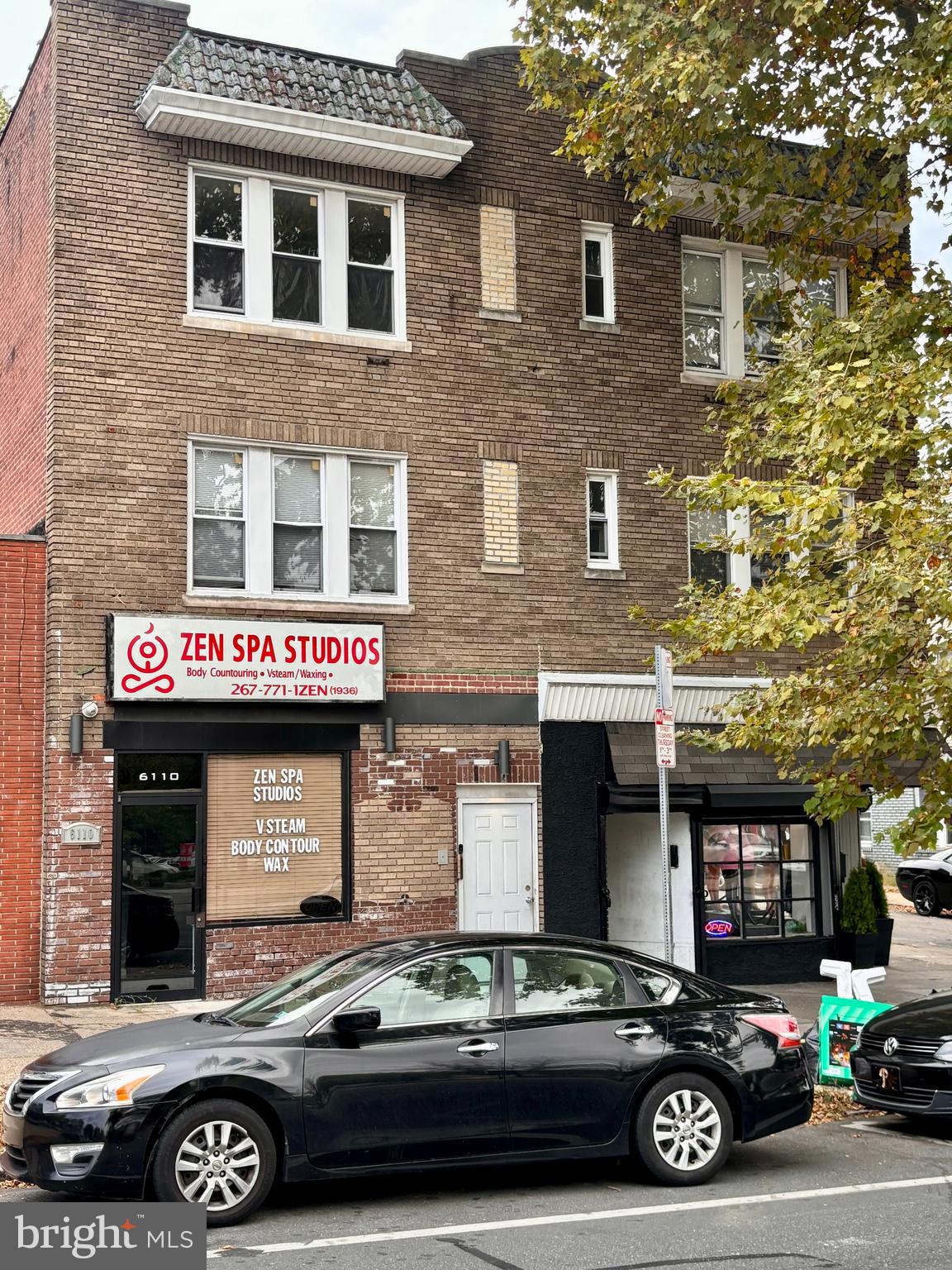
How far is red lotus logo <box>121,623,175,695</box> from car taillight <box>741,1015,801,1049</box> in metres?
7.99

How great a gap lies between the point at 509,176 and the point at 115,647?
779 cm

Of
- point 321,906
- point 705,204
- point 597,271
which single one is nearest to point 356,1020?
point 321,906

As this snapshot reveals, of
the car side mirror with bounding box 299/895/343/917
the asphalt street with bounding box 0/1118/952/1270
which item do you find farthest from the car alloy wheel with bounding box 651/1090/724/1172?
the car side mirror with bounding box 299/895/343/917

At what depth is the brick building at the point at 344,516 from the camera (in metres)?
15.0

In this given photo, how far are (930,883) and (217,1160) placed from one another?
23.1 metres

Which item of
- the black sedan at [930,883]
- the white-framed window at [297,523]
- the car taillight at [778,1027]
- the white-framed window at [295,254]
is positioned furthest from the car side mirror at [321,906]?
the black sedan at [930,883]

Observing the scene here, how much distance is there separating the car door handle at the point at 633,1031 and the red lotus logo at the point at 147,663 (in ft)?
25.7

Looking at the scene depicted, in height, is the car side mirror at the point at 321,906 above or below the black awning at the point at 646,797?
below

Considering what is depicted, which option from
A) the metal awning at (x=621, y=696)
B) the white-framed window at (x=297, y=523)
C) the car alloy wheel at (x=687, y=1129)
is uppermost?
the white-framed window at (x=297, y=523)

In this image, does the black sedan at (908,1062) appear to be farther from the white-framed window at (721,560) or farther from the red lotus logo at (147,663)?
the white-framed window at (721,560)

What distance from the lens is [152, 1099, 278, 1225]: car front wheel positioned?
7156 millimetres

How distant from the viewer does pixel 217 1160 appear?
23.9 feet

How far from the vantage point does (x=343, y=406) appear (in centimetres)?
1644

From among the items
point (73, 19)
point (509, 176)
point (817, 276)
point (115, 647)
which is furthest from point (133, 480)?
point (817, 276)
